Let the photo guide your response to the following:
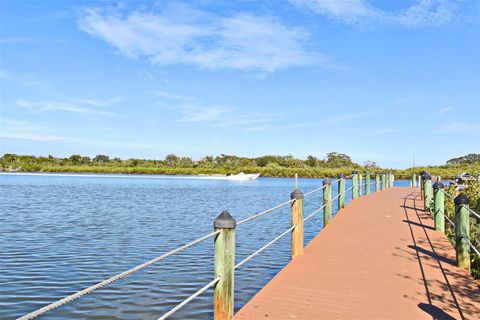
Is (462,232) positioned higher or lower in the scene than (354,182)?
lower

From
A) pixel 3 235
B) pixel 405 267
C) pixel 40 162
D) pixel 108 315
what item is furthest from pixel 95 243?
pixel 40 162

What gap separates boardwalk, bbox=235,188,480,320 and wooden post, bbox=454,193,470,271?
8.8 inches

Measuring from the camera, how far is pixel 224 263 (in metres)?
5.35

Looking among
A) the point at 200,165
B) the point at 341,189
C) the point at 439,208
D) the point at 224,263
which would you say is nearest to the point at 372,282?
the point at 224,263

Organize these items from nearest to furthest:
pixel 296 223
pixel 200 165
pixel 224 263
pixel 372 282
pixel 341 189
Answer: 1. pixel 224 263
2. pixel 372 282
3. pixel 296 223
4. pixel 341 189
5. pixel 200 165

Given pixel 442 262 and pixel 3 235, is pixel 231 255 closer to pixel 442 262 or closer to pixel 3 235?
pixel 442 262

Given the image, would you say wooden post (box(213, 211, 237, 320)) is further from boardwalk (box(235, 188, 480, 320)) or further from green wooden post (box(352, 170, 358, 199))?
green wooden post (box(352, 170, 358, 199))

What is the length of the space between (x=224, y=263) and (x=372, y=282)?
293 cm

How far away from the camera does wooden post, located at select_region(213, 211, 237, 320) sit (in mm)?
5285

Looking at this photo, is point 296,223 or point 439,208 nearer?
point 296,223

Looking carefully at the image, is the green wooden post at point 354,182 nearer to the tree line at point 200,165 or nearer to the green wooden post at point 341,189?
the green wooden post at point 341,189

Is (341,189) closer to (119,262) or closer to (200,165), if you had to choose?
(119,262)

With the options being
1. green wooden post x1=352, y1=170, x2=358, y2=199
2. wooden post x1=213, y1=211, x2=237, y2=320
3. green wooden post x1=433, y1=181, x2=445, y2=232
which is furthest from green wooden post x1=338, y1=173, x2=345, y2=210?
wooden post x1=213, y1=211, x2=237, y2=320

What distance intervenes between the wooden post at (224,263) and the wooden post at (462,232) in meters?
4.60
